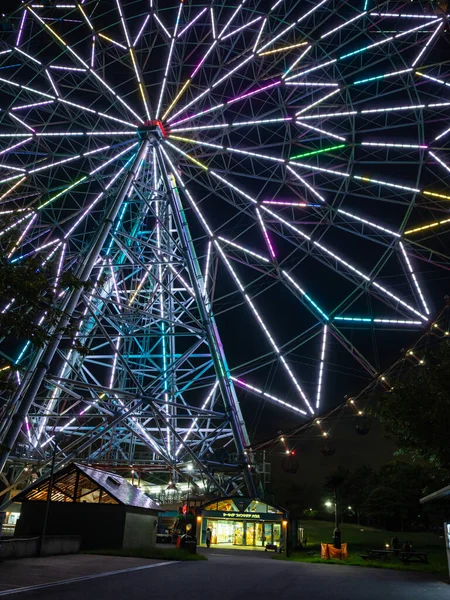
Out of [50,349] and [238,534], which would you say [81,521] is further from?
[238,534]

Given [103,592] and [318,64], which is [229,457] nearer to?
[103,592]

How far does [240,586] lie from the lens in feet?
37.1

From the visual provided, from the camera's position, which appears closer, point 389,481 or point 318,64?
point 318,64

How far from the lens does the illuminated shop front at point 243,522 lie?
2717 cm

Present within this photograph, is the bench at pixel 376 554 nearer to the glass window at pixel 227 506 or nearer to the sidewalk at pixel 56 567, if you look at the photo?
the glass window at pixel 227 506

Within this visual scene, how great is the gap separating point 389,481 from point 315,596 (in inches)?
2322

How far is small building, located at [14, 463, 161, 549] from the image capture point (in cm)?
1877

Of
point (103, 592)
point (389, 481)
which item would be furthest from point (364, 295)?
point (389, 481)

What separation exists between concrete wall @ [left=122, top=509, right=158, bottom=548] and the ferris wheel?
336cm

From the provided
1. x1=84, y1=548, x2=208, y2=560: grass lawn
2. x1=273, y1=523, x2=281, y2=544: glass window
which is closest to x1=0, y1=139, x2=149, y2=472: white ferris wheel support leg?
x1=84, y1=548, x2=208, y2=560: grass lawn

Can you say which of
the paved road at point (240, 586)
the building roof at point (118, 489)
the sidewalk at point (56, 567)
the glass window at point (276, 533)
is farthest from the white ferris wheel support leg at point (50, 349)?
the glass window at point (276, 533)

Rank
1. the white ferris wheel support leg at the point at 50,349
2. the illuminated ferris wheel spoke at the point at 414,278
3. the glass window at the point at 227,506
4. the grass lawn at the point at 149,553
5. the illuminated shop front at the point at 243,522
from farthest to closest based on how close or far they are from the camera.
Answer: the glass window at the point at 227,506
the illuminated shop front at the point at 243,522
the illuminated ferris wheel spoke at the point at 414,278
the grass lawn at the point at 149,553
the white ferris wheel support leg at the point at 50,349

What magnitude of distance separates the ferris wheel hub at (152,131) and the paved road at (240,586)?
59.7ft

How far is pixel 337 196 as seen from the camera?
2266cm
